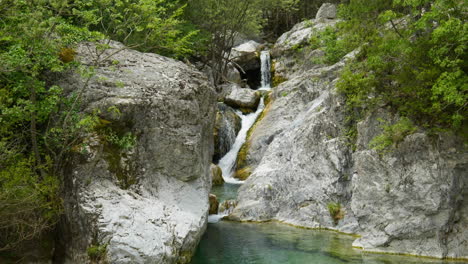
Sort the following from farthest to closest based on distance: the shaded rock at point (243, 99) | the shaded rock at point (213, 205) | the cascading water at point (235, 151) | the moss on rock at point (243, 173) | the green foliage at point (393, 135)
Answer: the shaded rock at point (243, 99) < the cascading water at point (235, 151) < the moss on rock at point (243, 173) < the shaded rock at point (213, 205) < the green foliage at point (393, 135)

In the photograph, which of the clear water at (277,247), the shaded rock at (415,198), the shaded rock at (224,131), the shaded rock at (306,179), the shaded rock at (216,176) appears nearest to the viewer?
the shaded rock at (415,198)

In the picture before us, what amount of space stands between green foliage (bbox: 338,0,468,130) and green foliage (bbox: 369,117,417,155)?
0.44 m

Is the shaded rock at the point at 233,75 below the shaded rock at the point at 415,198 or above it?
above

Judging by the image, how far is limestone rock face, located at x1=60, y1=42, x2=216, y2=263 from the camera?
9.92 meters

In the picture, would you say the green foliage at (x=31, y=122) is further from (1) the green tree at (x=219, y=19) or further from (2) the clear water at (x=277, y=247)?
(1) the green tree at (x=219, y=19)

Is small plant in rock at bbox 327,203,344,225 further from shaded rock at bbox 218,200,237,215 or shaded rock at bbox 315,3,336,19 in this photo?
shaded rock at bbox 315,3,336,19

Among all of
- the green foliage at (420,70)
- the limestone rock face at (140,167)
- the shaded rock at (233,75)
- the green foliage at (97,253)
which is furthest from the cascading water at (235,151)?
the green foliage at (97,253)

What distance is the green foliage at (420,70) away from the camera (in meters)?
11.3

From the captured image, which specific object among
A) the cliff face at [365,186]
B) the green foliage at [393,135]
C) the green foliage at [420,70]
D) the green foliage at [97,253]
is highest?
the green foliage at [420,70]

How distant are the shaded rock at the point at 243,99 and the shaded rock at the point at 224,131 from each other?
2.00m

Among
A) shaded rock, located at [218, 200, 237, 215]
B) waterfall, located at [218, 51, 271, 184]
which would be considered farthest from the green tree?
shaded rock, located at [218, 200, 237, 215]

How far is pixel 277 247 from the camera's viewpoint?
528 inches

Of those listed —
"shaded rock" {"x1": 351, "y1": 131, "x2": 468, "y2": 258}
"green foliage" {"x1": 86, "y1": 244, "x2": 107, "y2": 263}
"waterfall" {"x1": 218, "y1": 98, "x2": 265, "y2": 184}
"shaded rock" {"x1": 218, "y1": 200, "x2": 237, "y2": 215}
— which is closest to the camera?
"green foliage" {"x1": 86, "y1": 244, "x2": 107, "y2": 263}

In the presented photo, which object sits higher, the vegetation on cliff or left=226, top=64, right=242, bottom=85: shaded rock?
left=226, top=64, right=242, bottom=85: shaded rock
